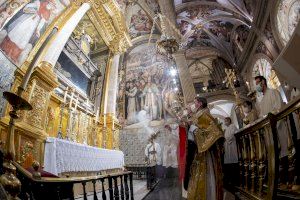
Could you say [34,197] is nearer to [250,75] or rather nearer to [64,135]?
[64,135]

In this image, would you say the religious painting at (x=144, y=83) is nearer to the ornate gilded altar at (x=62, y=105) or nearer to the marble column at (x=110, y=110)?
the ornate gilded altar at (x=62, y=105)

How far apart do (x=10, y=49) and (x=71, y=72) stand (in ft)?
7.07

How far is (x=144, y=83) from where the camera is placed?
1359 centimetres

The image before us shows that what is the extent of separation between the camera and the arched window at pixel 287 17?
21.3 feet

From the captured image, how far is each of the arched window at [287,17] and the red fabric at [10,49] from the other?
276 inches

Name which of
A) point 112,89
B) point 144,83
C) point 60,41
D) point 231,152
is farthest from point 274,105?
point 144,83

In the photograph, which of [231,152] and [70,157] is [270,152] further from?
[70,157]

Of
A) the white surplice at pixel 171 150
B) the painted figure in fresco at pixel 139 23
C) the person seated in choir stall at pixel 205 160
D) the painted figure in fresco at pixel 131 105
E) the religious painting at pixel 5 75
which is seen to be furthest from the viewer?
the painted figure in fresco at pixel 131 105

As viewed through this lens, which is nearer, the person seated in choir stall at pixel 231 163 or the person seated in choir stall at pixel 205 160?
the person seated in choir stall at pixel 205 160

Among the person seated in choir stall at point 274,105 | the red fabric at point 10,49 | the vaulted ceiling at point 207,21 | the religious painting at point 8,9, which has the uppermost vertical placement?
the vaulted ceiling at point 207,21

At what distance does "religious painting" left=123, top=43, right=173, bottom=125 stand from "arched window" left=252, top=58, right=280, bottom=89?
451 cm

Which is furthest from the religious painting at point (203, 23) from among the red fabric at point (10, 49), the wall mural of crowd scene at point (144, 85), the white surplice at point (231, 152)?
the red fabric at point (10, 49)

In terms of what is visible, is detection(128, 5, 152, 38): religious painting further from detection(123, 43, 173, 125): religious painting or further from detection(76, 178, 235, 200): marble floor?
detection(76, 178, 235, 200): marble floor

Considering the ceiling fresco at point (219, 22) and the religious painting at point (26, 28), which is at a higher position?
the ceiling fresco at point (219, 22)
